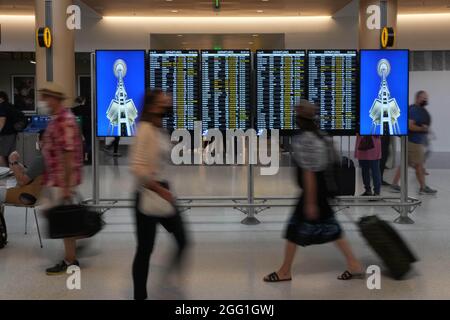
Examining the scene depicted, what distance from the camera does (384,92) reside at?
720 centimetres

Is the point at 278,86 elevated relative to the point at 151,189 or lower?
elevated

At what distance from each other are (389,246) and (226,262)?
158cm

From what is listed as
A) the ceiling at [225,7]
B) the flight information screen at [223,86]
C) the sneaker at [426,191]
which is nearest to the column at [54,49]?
the ceiling at [225,7]

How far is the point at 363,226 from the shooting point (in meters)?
5.14

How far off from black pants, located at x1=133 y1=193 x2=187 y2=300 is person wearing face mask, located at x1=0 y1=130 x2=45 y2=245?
7.83 ft

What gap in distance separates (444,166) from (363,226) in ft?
35.3

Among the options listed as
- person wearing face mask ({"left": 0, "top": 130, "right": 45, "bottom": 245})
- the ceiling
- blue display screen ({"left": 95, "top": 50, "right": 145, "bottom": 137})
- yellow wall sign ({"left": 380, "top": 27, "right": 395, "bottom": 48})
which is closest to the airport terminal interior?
blue display screen ({"left": 95, "top": 50, "right": 145, "bottom": 137})

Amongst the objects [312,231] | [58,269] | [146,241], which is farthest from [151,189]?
[58,269]

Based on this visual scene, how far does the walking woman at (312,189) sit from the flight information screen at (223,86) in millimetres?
2554

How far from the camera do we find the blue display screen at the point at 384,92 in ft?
23.6

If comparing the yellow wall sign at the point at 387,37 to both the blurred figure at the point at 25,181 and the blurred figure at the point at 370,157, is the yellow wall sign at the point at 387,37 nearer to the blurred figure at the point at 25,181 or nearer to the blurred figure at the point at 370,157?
the blurred figure at the point at 370,157

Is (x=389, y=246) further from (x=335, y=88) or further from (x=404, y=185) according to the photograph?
(x=335, y=88)

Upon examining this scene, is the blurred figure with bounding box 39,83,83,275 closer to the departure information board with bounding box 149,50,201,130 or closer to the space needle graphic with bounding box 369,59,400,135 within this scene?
the departure information board with bounding box 149,50,201,130

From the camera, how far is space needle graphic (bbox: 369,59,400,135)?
7.18 metres
